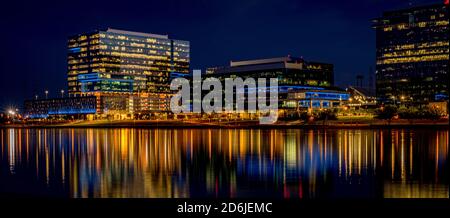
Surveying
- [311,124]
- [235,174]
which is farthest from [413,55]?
[235,174]

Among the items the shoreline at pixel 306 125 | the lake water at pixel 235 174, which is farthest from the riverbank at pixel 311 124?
the lake water at pixel 235 174

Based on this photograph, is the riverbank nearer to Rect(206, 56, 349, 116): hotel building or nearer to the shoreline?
the shoreline

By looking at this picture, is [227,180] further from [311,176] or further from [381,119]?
[381,119]

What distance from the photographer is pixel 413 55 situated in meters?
161

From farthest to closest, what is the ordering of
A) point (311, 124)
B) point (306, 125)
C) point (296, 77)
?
point (296, 77)
point (311, 124)
point (306, 125)

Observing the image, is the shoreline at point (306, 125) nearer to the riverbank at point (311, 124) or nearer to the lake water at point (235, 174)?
the riverbank at point (311, 124)

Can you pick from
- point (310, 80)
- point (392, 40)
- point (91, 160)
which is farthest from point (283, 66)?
point (91, 160)

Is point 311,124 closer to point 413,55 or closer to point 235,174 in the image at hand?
point 413,55

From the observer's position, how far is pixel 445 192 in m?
20.8

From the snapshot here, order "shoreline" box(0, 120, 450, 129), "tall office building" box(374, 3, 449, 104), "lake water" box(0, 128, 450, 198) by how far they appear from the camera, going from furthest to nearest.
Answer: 1. "tall office building" box(374, 3, 449, 104)
2. "shoreline" box(0, 120, 450, 129)
3. "lake water" box(0, 128, 450, 198)

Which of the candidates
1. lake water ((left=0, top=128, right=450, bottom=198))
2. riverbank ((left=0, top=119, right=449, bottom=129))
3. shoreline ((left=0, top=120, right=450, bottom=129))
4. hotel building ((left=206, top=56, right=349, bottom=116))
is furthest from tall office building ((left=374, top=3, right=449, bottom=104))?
lake water ((left=0, top=128, right=450, bottom=198))

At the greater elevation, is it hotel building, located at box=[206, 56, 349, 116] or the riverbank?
hotel building, located at box=[206, 56, 349, 116]

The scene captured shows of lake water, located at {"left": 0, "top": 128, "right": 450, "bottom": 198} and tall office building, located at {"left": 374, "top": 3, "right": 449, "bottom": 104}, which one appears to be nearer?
lake water, located at {"left": 0, "top": 128, "right": 450, "bottom": 198}

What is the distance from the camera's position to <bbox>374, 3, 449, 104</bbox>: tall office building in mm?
155125
